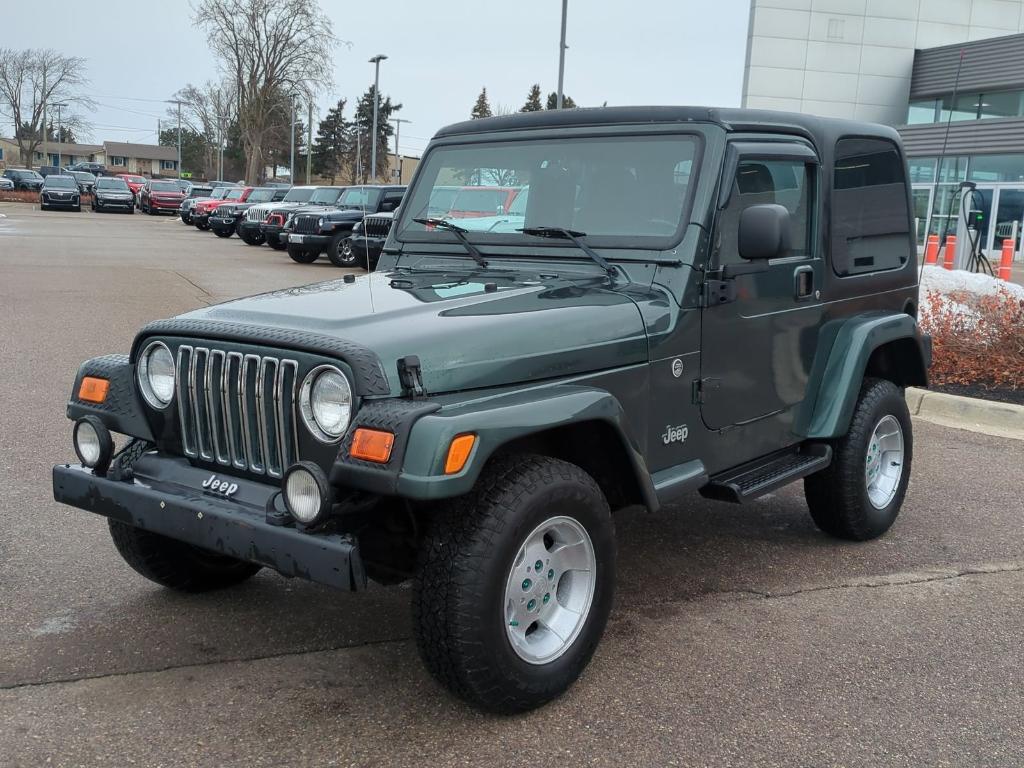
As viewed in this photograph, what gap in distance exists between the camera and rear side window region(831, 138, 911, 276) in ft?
15.5

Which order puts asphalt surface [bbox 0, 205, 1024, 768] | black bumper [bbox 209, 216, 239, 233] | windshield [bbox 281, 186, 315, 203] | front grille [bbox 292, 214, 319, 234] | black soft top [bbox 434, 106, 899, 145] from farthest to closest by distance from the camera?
black bumper [bbox 209, 216, 239, 233] → windshield [bbox 281, 186, 315, 203] → front grille [bbox 292, 214, 319, 234] → black soft top [bbox 434, 106, 899, 145] → asphalt surface [bbox 0, 205, 1024, 768]

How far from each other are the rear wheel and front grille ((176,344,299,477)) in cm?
1668

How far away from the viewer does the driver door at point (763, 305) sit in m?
4.00

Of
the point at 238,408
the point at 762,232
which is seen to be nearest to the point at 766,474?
the point at 762,232

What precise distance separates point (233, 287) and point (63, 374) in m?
7.19

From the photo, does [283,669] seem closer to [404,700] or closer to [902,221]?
[404,700]

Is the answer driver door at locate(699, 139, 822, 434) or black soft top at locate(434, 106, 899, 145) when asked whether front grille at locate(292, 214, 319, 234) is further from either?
driver door at locate(699, 139, 822, 434)

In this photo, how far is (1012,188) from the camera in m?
26.7

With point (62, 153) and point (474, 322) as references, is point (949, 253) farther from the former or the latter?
point (62, 153)

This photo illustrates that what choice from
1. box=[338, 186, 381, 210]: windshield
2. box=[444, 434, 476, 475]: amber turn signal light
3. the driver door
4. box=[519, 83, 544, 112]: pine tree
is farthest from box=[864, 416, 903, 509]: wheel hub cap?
box=[519, 83, 544, 112]: pine tree

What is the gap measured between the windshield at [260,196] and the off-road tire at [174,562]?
95.1ft

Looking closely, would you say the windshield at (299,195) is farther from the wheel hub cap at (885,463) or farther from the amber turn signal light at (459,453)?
the amber turn signal light at (459,453)

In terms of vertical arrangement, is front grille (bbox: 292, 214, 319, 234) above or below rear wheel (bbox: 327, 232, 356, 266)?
above

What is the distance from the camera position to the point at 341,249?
1994cm
